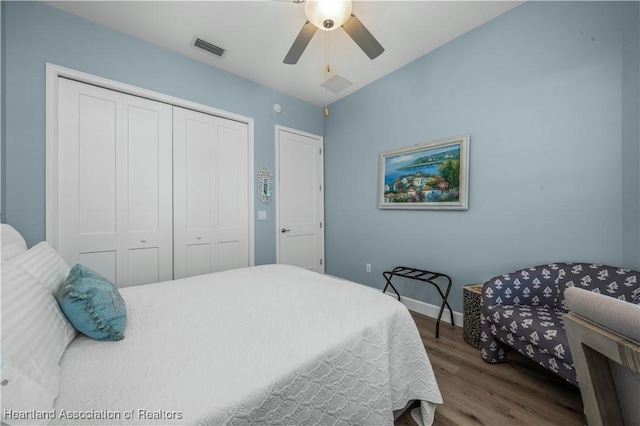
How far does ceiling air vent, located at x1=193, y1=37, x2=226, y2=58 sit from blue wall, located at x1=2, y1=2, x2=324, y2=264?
0.91 ft

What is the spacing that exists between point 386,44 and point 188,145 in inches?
90.1

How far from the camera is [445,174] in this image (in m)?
2.50

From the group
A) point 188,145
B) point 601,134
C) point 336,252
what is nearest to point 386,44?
point 601,134

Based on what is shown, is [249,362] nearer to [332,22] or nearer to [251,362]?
[251,362]

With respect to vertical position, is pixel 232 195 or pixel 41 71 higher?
pixel 41 71

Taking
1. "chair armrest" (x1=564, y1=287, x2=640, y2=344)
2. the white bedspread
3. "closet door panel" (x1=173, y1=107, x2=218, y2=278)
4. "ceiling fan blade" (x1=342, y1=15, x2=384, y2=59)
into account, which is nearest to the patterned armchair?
the white bedspread

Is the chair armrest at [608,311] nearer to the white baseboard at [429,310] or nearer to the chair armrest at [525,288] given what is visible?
the chair armrest at [525,288]

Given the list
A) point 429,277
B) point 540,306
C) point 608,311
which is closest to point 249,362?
point 608,311

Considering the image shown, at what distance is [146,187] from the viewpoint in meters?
2.45

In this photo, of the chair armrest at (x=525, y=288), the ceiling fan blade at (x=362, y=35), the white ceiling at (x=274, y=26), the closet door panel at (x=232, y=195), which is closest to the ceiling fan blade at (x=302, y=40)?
the ceiling fan blade at (x=362, y=35)

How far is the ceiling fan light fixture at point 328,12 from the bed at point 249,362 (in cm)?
181

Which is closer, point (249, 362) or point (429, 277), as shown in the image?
point (249, 362)

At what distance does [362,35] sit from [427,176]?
4.96 feet

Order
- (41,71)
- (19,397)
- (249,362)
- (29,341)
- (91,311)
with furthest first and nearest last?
1. (41,71)
2. (91,311)
3. (249,362)
4. (29,341)
5. (19,397)
